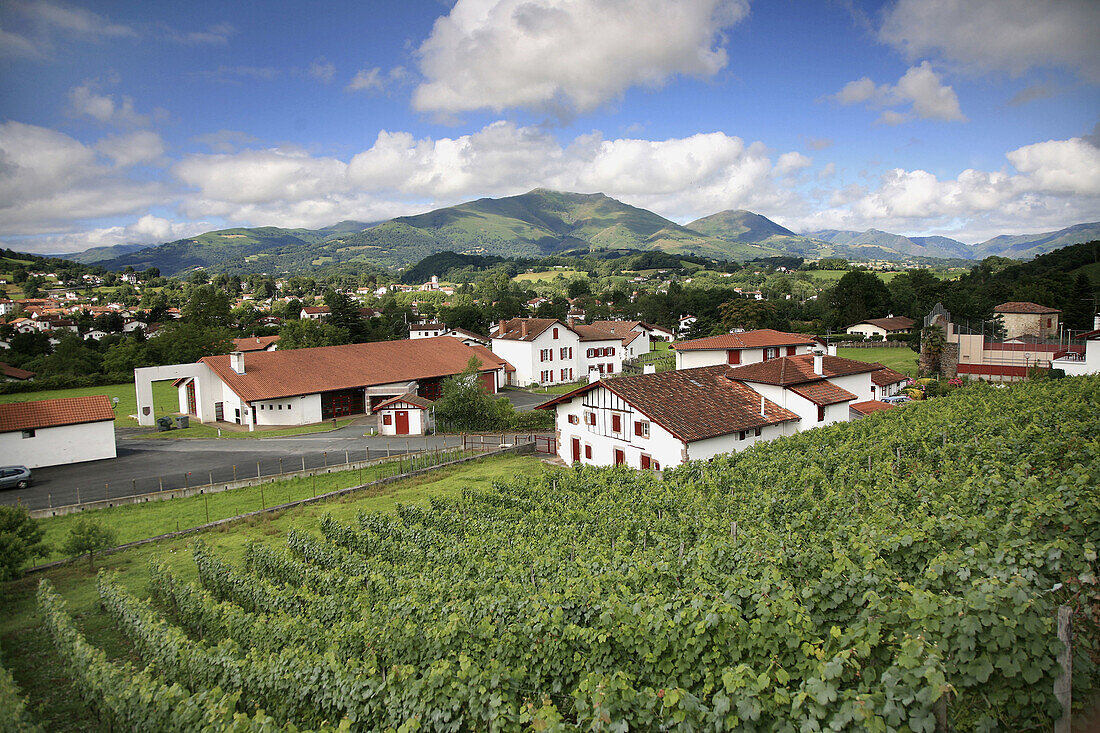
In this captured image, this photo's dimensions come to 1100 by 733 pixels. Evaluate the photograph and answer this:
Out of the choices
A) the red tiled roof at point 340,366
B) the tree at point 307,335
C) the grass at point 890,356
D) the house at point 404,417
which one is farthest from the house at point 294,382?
the grass at point 890,356

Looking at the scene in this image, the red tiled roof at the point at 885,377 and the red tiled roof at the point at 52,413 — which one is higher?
the red tiled roof at the point at 52,413

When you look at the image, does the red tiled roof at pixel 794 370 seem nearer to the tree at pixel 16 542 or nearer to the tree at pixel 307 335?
the tree at pixel 16 542

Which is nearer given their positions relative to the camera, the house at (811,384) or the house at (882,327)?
the house at (811,384)

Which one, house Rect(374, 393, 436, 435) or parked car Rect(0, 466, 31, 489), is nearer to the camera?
parked car Rect(0, 466, 31, 489)

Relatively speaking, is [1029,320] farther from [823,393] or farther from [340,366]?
[340,366]

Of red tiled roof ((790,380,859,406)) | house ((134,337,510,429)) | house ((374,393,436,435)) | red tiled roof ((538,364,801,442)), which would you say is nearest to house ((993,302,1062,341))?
red tiled roof ((790,380,859,406))

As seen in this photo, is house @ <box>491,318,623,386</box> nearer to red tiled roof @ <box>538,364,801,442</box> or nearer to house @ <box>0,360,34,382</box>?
red tiled roof @ <box>538,364,801,442</box>

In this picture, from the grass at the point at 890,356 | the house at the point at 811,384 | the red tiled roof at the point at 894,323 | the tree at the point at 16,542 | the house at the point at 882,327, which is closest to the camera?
the tree at the point at 16,542

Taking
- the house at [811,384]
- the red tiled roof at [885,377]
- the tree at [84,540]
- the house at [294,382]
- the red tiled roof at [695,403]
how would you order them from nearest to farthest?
the tree at [84,540] → the red tiled roof at [695,403] → the house at [811,384] → the red tiled roof at [885,377] → the house at [294,382]

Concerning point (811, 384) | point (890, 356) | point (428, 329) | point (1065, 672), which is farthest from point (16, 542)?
point (428, 329)
